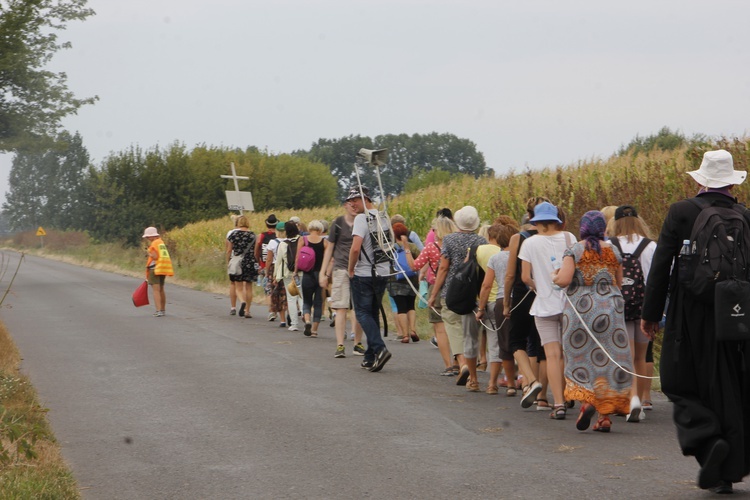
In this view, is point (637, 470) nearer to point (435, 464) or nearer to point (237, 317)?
point (435, 464)

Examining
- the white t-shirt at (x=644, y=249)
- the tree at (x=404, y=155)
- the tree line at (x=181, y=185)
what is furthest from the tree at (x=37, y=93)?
the tree at (x=404, y=155)

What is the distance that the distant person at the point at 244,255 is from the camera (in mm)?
20375

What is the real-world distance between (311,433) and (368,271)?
13.8 ft

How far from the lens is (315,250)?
54.3 feet

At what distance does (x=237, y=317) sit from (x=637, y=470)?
1419 cm

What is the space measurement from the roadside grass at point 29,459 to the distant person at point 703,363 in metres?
3.64

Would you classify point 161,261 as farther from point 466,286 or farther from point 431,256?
point 466,286

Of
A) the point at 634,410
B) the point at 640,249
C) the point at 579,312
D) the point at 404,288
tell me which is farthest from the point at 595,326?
the point at 404,288

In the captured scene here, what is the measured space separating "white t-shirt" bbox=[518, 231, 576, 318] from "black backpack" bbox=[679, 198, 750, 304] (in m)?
2.90

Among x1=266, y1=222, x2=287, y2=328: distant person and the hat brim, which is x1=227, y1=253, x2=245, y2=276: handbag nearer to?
x1=266, y1=222, x2=287, y2=328: distant person

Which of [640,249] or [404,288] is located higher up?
[640,249]

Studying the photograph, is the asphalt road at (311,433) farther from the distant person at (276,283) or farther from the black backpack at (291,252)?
the distant person at (276,283)

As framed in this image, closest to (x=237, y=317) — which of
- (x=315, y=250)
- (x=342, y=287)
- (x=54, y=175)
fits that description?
(x=315, y=250)

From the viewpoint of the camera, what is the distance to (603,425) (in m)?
8.73
